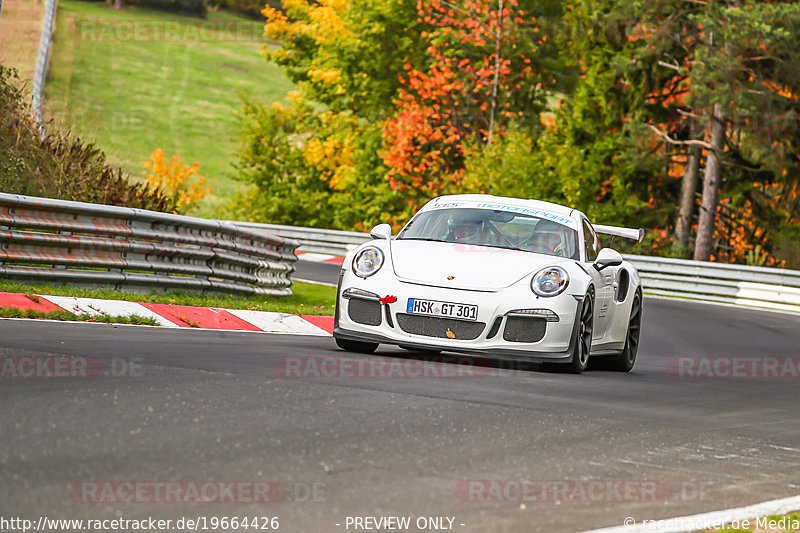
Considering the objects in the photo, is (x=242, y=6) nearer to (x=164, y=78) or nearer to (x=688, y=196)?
(x=164, y=78)

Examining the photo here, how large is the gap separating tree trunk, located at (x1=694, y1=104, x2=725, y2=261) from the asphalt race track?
26177 mm

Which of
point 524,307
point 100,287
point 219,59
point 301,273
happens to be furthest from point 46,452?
point 219,59

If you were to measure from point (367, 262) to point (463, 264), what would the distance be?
0.79 meters

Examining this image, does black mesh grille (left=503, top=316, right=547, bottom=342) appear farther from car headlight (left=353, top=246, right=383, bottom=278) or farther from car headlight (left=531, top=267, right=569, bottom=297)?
car headlight (left=353, top=246, right=383, bottom=278)

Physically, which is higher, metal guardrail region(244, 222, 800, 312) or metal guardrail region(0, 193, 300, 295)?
metal guardrail region(0, 193, 300, 295)

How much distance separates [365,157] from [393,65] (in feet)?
12.0

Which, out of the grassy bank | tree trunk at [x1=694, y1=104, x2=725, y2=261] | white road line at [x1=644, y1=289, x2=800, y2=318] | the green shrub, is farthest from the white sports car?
the green shrub

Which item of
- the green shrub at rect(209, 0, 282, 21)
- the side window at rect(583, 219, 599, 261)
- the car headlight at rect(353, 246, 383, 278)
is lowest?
the car headlight at rect(353, 246, 383, 278)

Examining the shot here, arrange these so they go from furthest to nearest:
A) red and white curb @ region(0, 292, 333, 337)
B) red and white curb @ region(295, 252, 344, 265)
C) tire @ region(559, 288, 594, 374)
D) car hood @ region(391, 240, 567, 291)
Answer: red and white curb @ region(295, 252, 344, 265) → red and white curb @ region(0, 292, 333, 337) → tire @ region(559, 288, 594, 374) → car hood @ region(391, 240, 567, 291)

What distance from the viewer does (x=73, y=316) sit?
10.5m

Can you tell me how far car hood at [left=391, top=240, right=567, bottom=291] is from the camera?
916 centimetres

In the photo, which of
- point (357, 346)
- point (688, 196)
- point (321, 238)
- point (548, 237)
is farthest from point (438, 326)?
point (688, 196)

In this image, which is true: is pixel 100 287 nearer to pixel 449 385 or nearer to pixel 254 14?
pixel 449 385

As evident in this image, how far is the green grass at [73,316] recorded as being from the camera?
10.0 metres
